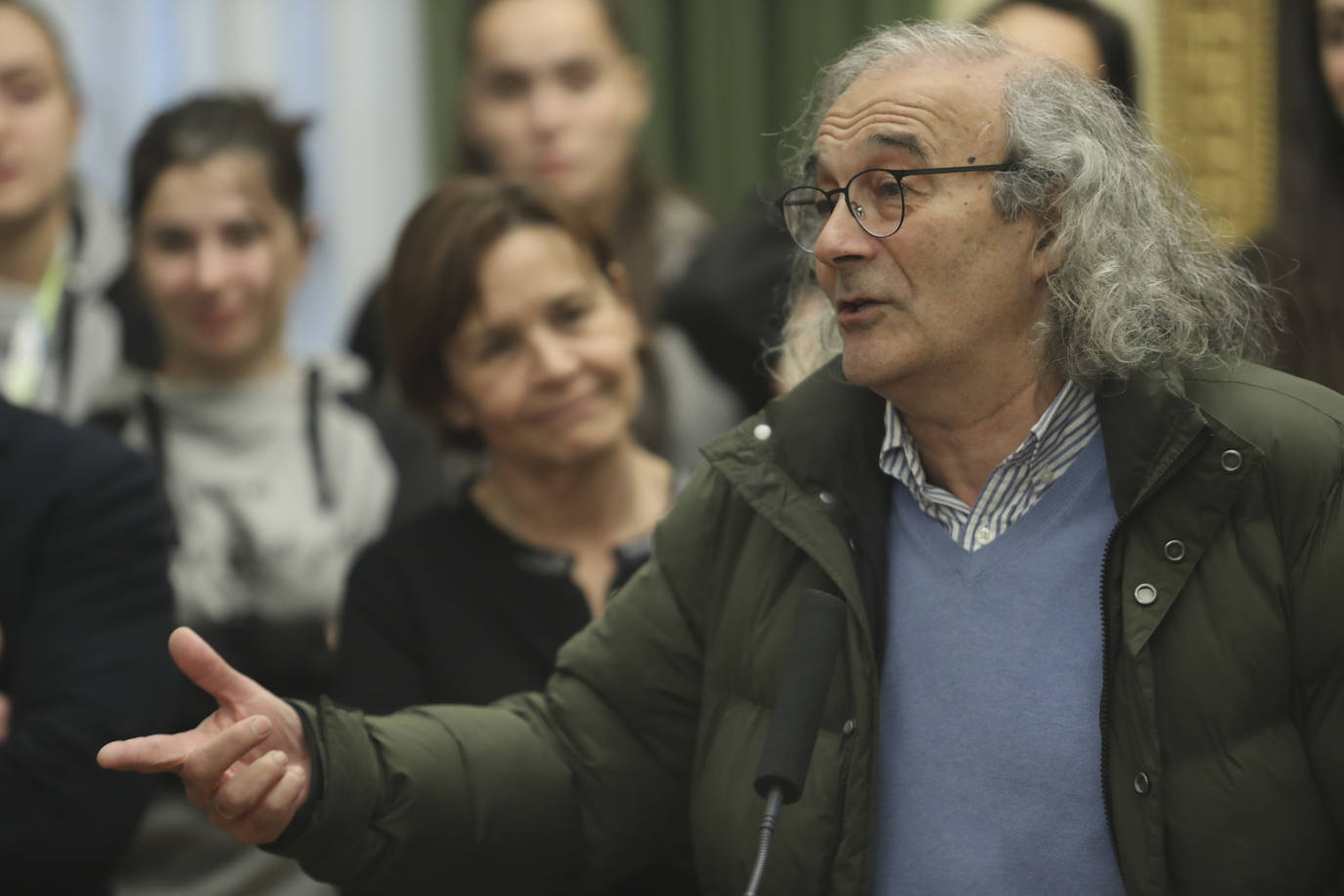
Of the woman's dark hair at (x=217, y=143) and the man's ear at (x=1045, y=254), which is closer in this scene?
the man's ear at (x=1045, y=254)

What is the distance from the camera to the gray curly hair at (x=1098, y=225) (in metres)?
1.88

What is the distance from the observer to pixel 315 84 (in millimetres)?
4789

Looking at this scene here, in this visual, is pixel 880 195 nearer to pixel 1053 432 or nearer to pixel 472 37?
pixel 1053 432

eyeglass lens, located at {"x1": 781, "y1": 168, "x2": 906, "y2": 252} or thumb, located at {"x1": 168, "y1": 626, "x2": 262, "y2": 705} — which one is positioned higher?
eyeglass lens, located at {"x1": 781, "y1": 168, "x2": 906, "y2": 252}

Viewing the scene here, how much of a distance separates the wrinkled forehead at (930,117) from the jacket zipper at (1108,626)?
373mm

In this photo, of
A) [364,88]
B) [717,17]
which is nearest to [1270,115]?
[717,17]

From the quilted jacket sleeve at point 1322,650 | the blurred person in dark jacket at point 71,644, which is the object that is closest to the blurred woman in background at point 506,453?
the blurred person in dark jacket at point 71,644

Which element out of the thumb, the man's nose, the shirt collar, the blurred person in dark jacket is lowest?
the blurred person in dark jacket

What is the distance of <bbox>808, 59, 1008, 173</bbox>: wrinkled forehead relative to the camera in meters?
1.87

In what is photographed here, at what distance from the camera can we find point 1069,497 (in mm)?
1896

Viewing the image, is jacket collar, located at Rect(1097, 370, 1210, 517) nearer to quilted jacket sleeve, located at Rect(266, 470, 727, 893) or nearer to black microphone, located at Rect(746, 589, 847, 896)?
black microphone, located at Rect(746, 589, 847, 896)

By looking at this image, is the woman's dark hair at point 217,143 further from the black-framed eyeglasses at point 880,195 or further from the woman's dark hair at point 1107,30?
the black-framed eyeglasses at point 880,195

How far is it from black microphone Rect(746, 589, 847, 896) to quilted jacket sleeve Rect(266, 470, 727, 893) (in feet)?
0.88

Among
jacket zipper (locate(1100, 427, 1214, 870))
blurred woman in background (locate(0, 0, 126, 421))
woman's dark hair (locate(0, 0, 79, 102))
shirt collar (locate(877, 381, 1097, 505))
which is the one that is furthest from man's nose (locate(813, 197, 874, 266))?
woman's dark hair (locate(0, 0, 79, 102))
